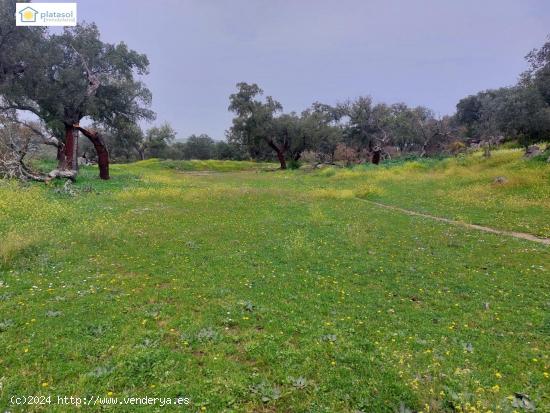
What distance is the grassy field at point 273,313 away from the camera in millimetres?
4812

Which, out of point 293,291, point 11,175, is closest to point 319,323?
point 293,291

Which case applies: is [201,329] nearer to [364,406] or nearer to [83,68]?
[364,406]

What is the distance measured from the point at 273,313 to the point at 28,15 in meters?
27.0

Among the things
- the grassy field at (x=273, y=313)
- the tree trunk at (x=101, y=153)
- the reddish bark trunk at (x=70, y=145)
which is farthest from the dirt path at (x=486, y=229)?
the reddish bark trunk at (x=70, y=145)

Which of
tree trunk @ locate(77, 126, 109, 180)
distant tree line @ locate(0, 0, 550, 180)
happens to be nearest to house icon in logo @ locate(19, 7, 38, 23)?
distant tree line @ locate(0, 0, 550, 180)

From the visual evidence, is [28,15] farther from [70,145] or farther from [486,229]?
[486,229]

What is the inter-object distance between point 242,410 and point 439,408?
8.39ft

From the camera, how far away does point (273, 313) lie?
23.0 feet

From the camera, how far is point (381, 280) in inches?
355

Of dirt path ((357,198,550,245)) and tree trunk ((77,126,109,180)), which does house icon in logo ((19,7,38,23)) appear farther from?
dirt path ((357,198,550,245))

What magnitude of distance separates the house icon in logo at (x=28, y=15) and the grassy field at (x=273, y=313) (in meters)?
15.2

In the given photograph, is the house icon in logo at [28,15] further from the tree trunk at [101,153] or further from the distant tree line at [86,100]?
the tree trunk at [101,153]

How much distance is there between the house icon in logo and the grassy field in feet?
49.8

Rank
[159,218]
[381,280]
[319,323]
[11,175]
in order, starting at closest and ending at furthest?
[319,323] < [381,280] < [159,218] < [11,175]
